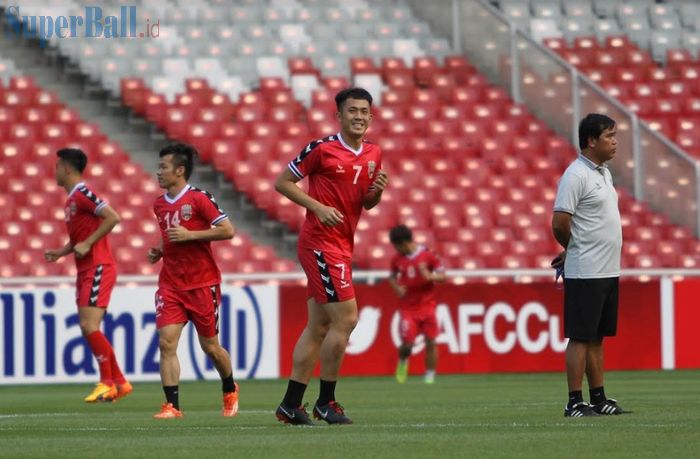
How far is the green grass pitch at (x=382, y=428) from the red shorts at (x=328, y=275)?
0.81 metres

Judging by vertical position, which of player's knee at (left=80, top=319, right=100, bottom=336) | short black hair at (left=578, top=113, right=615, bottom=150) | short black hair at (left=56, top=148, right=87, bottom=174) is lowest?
player's knee at (left=80, top=319, right=100, bottom=336)

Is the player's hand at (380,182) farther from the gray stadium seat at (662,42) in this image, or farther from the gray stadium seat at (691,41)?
the gray stadium seat at (691,41)

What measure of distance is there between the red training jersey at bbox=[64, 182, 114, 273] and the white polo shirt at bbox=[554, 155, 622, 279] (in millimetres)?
5054

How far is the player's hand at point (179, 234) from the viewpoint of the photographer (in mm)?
11148

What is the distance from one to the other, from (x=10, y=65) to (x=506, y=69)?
7.94m

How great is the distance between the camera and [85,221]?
1388 centimetres

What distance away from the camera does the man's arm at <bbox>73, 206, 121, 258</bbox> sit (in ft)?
44.8

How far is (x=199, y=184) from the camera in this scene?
2386cm

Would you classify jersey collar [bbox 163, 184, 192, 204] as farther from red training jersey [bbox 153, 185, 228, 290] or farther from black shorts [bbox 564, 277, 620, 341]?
black shorts [bbox 564, 277, 620, 341]

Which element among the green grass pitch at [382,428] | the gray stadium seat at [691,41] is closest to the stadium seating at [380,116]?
the gray stadium seat at [691,41]

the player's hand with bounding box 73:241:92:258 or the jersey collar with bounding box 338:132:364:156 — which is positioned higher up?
the jersey collar with bounding box 338:132:364:156

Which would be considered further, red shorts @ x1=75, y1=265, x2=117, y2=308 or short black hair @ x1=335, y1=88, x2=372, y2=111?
red shorts @ x1=75, y1=265, x2=117, y2=308

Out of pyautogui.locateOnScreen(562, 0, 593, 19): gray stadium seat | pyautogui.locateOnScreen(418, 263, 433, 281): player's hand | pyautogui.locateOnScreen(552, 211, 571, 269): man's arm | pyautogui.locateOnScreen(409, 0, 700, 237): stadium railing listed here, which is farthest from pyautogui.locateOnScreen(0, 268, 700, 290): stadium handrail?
pyautogui.locateOnScreen(562, 0, 593, 19): gray stadium seat

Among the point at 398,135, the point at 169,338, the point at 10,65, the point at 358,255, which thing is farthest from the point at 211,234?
the point at 10,65
